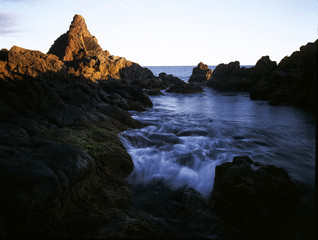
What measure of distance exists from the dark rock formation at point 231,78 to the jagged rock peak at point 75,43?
38098 millimetres

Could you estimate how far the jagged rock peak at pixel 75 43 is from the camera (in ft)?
192

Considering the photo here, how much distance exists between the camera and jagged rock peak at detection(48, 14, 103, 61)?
58444mm

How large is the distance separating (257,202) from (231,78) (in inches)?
2247

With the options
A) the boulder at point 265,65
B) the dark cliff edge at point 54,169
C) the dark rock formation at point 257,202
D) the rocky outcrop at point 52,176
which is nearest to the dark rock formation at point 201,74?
the boulder at point 265,65

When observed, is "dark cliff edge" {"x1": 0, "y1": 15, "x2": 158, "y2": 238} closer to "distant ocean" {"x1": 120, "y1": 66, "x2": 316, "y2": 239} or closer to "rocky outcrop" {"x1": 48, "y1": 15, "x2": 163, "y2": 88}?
"distant ocean" {"x1": 120, "y1": 66, "x2": 316, "y2": 239}

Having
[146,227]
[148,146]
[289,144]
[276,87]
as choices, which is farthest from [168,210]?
[276,87]

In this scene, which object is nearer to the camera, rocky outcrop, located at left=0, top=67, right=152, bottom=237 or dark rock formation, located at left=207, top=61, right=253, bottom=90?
rocky outcrop, located at left=0, top=67, right=152, bottom=237

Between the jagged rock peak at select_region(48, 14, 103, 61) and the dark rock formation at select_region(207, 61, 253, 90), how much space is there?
38.1 m

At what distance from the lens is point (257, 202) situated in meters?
4.72

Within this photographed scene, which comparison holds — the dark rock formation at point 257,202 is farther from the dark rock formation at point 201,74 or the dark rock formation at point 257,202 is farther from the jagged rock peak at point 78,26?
the jagged rock peak at point 78,26

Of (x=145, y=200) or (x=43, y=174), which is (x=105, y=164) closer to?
(x=145, y=200)

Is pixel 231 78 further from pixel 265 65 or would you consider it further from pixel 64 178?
pixel 64 178

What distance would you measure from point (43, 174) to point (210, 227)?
3.89m

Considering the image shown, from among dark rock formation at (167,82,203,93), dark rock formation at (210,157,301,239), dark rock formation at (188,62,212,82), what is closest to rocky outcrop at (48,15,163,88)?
dark rock formation at (167,82,203,93)
